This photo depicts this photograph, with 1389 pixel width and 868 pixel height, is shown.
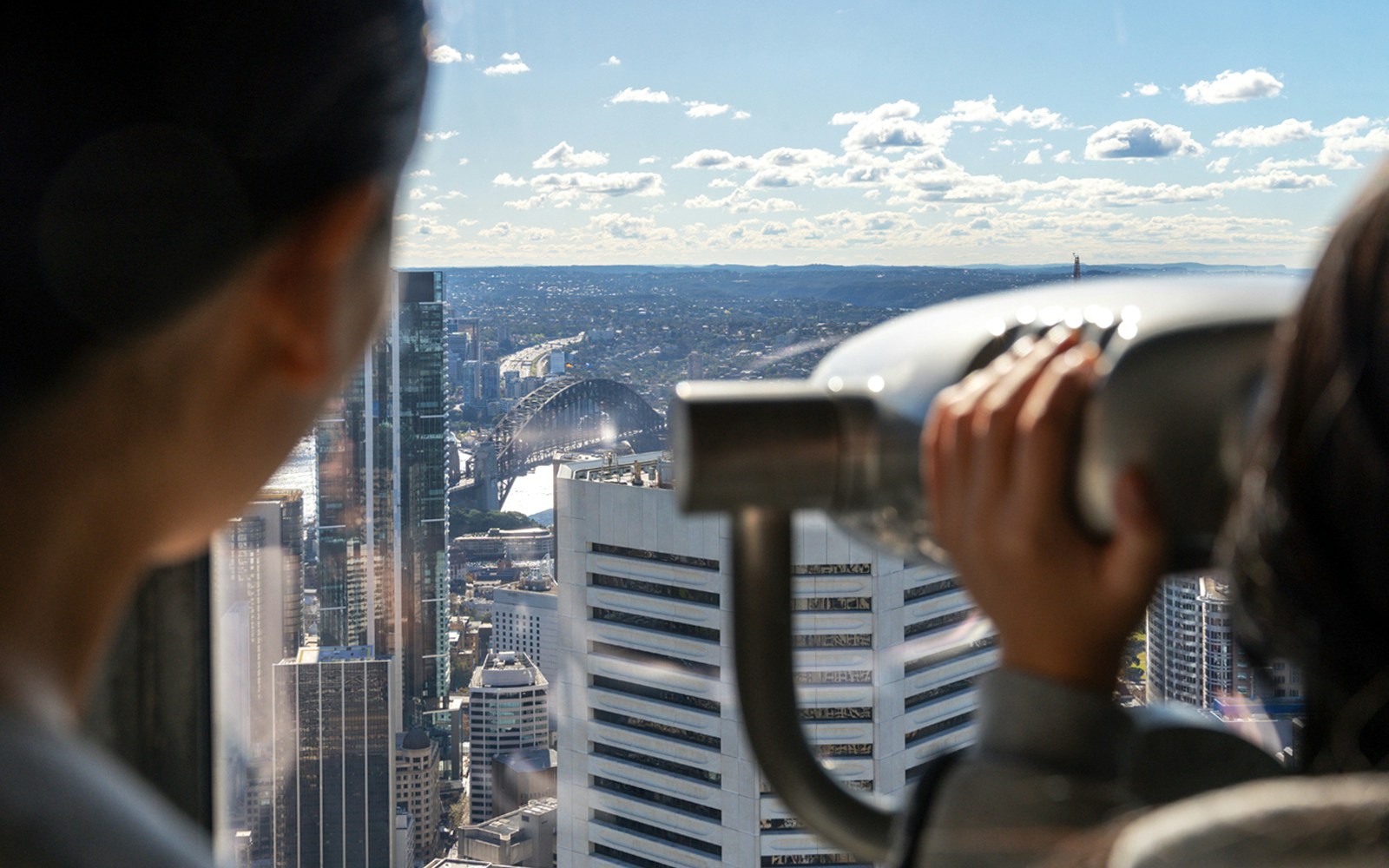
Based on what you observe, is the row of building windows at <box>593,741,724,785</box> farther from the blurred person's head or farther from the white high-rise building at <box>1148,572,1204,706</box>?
the blurred person's head

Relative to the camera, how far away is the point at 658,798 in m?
3.31

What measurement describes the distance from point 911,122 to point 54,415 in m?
1.79

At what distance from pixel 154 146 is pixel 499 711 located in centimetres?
217

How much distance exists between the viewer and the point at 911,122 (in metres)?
1.90

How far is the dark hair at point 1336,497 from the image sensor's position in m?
0.21

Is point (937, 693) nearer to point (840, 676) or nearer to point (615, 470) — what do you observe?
point (615, 470)

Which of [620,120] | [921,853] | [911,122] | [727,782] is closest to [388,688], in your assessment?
[911,122]

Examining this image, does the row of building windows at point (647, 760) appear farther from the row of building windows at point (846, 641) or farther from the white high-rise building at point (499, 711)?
the white high-rise building at point (499, 711)

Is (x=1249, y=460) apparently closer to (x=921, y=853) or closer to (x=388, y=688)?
(x=921, y=853)

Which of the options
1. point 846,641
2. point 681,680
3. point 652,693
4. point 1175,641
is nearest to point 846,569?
point 846,641

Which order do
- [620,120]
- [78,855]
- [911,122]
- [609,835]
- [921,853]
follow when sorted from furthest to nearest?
1. [609,835]
2. [620,120]
3. [911,122]
4. [921,853]
5. [78,855]

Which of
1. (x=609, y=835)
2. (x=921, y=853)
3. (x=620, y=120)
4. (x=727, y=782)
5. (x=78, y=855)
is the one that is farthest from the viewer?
(x=727, y=782)

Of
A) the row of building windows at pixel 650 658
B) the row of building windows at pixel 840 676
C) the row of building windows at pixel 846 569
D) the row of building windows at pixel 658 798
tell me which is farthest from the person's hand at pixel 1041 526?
the row of building windows at pixel 658 798

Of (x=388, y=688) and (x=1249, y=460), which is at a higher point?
(x=1249, y=460)
